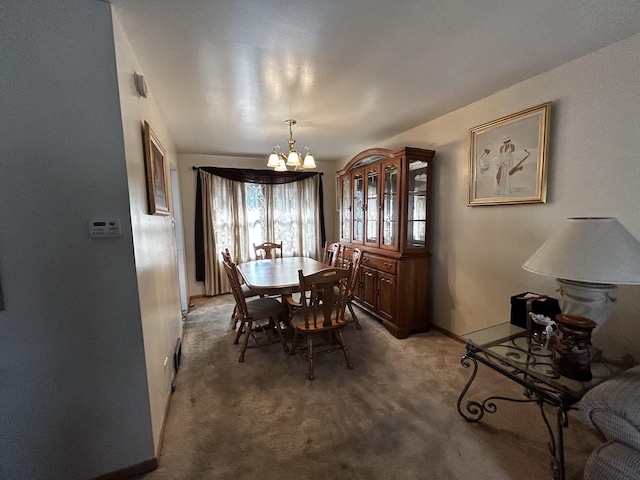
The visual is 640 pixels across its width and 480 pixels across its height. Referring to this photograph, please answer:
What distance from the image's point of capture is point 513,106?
2105 mm

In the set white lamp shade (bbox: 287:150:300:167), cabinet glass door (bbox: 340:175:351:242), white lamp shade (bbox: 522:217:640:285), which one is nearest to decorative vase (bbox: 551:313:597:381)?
white lamp shade (bbox: 522:217:640:285)

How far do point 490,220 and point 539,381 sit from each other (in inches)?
56.1

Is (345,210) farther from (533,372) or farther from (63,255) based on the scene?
(63,255)

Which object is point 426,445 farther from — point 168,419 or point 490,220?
point 490,220

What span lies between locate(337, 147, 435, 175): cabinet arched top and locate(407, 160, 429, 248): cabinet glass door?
0.13 m

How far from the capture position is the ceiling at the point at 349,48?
1.26 meters

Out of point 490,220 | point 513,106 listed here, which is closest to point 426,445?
point 490,220

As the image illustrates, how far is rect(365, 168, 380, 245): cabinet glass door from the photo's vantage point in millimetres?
3203

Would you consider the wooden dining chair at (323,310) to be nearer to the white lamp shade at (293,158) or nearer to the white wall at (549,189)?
the white lamp shade at (293,158)

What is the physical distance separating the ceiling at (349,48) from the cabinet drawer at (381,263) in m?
1.54

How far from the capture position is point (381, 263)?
121 inches

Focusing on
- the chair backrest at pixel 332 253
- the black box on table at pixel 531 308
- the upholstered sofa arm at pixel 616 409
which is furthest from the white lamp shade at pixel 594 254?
the chair backrest at pixel 332 253

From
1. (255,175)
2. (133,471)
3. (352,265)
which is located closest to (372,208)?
(352,265)

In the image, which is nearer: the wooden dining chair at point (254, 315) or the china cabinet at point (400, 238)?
the wooden dining chair at point (254, 315)
